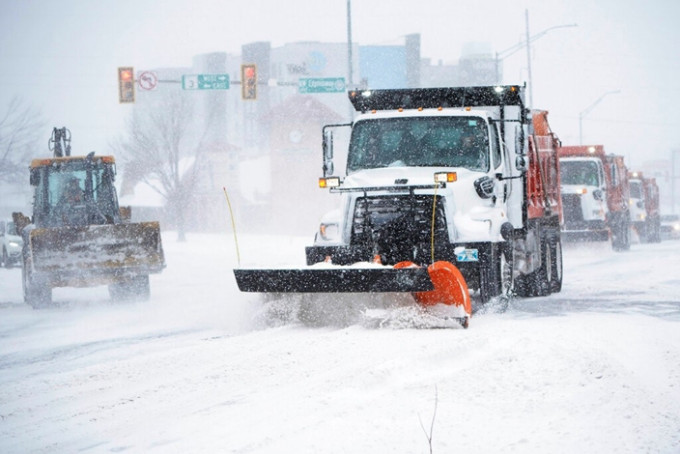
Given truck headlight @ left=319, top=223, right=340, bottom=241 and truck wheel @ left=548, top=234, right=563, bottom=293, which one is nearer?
truck headlight @ left=319, top=223, right=340, bottom=241

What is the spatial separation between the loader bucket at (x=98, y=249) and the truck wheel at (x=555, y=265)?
670cm

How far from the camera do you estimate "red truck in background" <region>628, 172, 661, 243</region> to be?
111 ft

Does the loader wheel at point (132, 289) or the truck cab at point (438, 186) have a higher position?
the truck cab at point (438, 186)

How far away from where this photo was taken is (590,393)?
22.1ft

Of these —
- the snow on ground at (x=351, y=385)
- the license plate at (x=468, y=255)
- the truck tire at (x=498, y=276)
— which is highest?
the license plate at (x=468, y=255)

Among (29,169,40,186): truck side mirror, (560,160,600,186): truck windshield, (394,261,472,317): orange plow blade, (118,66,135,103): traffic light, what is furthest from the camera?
(118,66,135,103): traffic light

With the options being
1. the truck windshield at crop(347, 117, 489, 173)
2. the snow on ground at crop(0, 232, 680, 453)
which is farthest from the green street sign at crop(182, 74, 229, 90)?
the truck windshield at crop(347, 117, 489, 173)

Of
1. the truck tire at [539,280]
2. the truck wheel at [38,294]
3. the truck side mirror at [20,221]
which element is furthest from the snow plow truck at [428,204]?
the truck side mirror at [20,221]

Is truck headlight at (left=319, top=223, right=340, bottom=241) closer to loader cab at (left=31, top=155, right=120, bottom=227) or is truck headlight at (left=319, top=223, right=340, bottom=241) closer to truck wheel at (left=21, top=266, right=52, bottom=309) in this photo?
truck wheel at (left=21, top=266, right=52, bottom=309)

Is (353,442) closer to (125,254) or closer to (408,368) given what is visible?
(408,368)

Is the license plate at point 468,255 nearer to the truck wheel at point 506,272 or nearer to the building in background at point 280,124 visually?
the truck wheel at point 506,272

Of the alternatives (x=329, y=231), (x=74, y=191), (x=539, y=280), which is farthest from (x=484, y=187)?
(x=74, y=191)

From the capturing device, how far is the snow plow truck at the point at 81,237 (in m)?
16.2

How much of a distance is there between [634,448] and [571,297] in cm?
901
